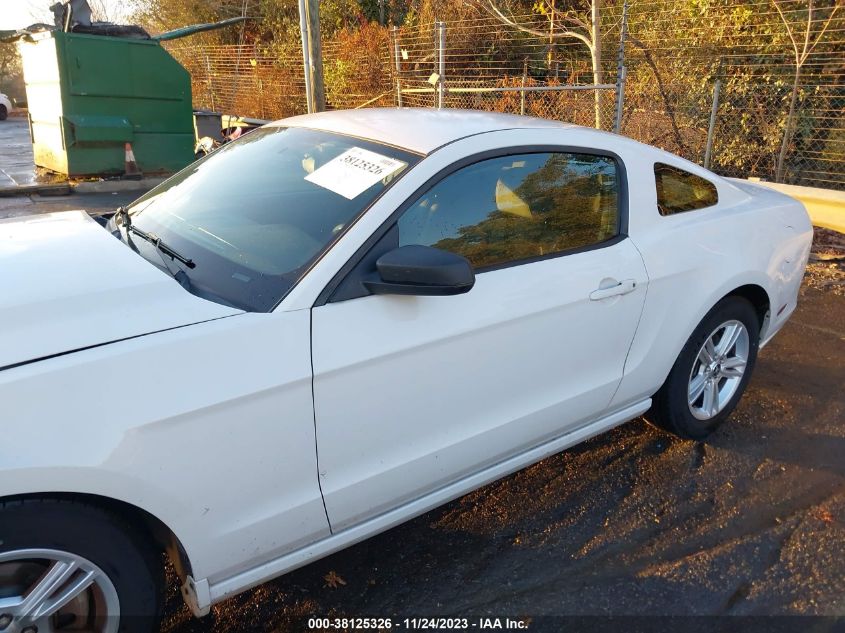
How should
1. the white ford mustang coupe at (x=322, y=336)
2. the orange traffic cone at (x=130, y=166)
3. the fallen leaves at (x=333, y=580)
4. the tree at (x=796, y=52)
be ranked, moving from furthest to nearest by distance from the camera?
the orange traffic cone at (x=130, y=166) → the tree at (x=796, y=52) → the fallen leaves at (x=333, y=580) → the white ford mustang coupe at (x=322, y=336)

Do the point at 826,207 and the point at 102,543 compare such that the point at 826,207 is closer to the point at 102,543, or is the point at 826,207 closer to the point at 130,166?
the point at 102,543

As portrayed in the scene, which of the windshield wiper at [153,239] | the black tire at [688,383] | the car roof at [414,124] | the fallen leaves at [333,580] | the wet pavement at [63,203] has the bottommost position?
the fallen leaves at [333,580]

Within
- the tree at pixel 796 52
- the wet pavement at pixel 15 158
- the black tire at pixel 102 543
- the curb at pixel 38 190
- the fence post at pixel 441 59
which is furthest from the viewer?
the wet pavement at pixel 15 158

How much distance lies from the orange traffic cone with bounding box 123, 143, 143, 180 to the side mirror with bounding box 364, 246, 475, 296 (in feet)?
29.9

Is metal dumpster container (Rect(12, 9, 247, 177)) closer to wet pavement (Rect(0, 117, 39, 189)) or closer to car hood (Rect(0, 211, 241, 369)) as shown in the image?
wet pavement (Rect(0, 117, 39, 189))

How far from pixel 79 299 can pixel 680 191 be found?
2.64 meters

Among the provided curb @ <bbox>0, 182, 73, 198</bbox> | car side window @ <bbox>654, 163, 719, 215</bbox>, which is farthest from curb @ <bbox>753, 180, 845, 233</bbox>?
curb @ <bbox>0, 182, 73, 198</bbox>

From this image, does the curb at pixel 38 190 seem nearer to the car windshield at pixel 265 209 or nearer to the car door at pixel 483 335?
the car windshield at pixel 265 209

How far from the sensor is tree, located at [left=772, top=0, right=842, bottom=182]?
27.7 feet

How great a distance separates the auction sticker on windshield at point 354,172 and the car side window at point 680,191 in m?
1.38

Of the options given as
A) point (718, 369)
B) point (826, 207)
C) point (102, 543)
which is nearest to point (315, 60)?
point (826, 207)

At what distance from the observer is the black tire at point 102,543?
166cm

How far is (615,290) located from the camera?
9.17 ft

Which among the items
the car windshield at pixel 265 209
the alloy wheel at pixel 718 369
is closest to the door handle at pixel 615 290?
the alloy wheel at pixel 718 369
